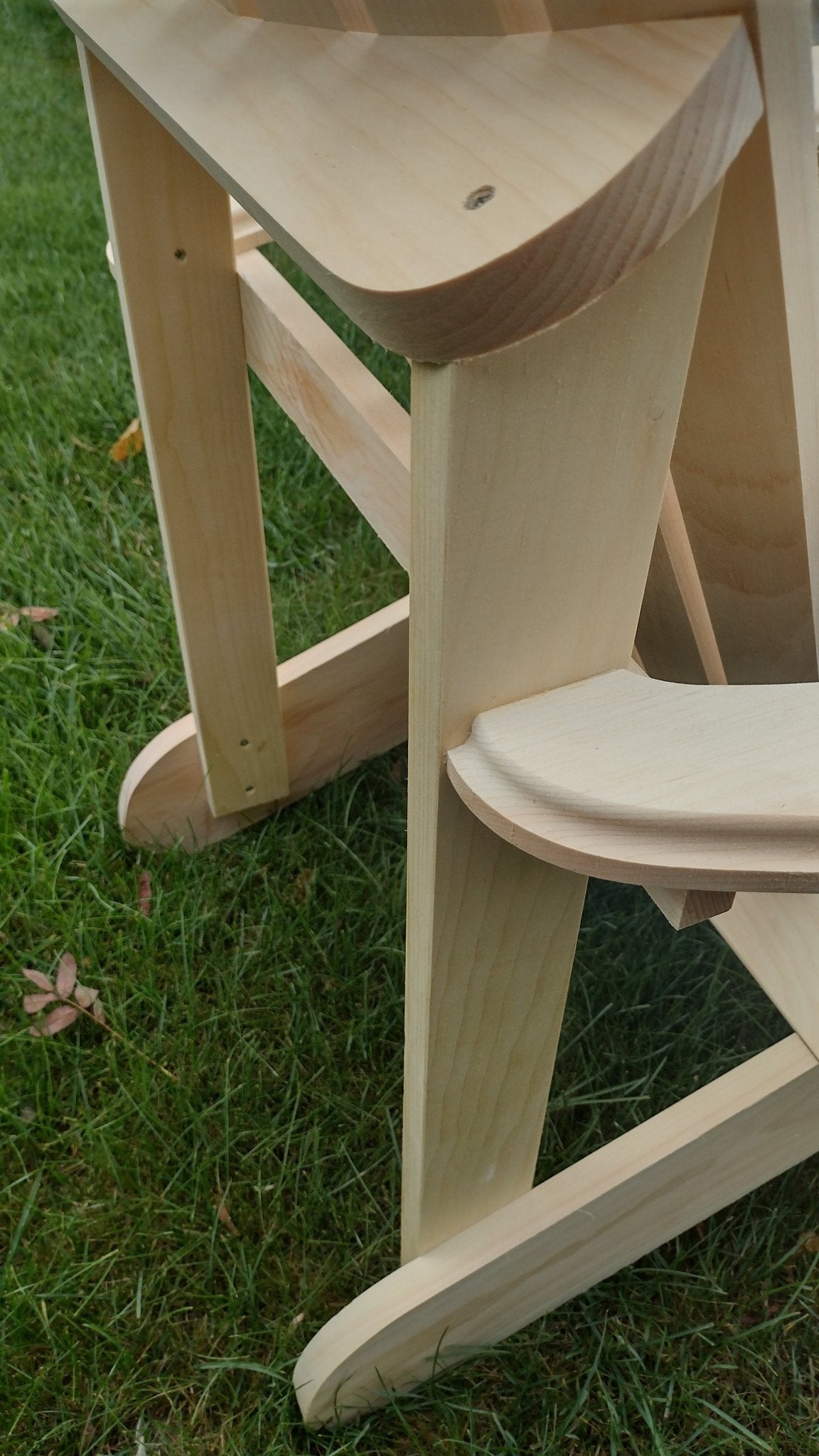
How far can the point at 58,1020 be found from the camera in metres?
1.26

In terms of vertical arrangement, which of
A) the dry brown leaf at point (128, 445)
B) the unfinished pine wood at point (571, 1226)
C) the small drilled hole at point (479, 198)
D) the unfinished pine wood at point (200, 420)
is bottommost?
the unfinished pine wood at point (571, 1226)

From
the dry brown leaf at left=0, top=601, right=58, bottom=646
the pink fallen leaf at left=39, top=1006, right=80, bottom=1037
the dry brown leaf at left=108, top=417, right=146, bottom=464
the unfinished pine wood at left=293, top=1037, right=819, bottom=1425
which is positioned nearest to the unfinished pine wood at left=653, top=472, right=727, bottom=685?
the unfinished pine wood at left=293, top=1037, right=819, bottom=1425

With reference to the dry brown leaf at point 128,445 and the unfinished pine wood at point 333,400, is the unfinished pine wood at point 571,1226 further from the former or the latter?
the dry brown leaf at point 128,445

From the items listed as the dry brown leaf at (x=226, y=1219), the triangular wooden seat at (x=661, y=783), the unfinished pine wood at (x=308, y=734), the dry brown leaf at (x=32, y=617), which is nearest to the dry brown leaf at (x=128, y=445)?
the dry brown leaf at (x=32, y=617)

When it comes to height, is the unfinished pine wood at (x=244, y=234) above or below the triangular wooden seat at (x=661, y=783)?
above

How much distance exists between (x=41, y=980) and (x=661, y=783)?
0.99 metres

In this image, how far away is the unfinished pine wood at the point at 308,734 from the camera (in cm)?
138

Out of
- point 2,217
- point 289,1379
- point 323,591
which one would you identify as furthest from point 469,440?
point 2,217

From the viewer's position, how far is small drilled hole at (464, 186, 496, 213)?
0.40m

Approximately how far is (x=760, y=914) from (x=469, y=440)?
609mm

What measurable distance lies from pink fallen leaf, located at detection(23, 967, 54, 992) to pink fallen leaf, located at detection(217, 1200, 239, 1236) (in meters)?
0.32

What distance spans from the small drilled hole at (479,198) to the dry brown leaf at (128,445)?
168 centimetres

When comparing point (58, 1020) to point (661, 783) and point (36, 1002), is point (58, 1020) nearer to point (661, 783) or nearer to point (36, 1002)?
point (36, 1002)

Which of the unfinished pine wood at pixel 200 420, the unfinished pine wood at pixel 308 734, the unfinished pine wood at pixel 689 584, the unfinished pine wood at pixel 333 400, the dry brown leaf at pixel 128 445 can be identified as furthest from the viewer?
the dry brown leaf at pixel 128 445
